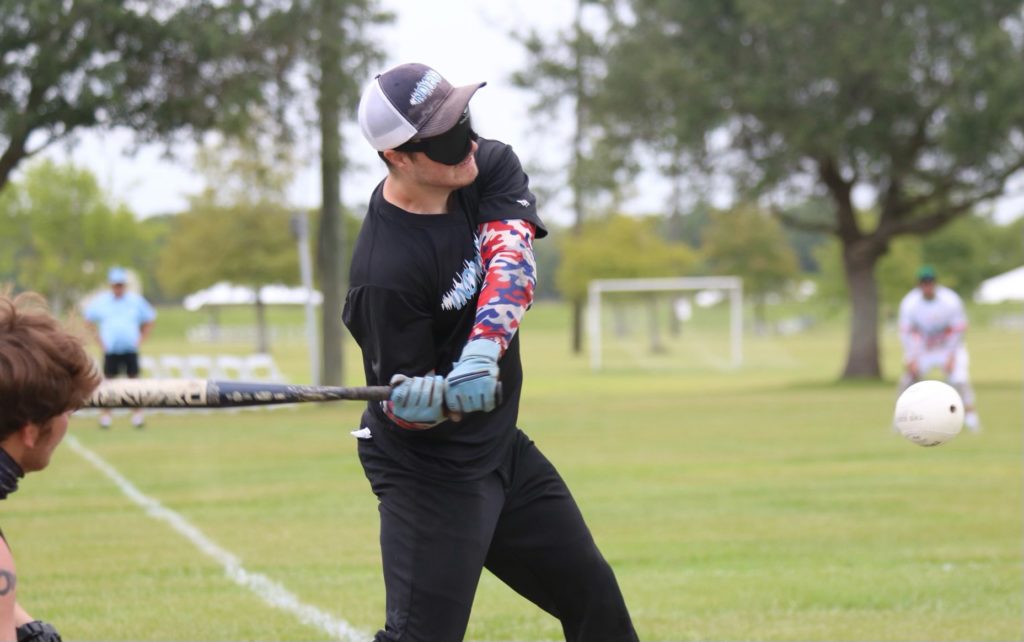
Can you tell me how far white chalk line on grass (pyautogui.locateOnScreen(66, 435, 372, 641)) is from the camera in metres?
6.88

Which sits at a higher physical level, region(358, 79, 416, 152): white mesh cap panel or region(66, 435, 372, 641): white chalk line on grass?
region(358, 79, 416, 152): white mesh cap panel

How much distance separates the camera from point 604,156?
33375 millimetres

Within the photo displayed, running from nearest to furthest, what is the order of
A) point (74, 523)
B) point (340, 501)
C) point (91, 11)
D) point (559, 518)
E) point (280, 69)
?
point (559, 518) → point (74, 523) → point (340, 501) → point (91, 11) → point (280, 69)

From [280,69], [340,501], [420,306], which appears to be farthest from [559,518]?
[280,69]

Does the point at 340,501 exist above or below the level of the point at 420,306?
below

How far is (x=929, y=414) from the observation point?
508cm

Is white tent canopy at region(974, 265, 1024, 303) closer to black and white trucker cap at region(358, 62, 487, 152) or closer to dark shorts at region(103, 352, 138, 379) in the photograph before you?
dark shorts at region(103, 352, 138, 379)

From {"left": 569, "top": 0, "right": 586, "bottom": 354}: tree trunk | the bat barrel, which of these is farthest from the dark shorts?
{"left": 569, "top": 0, "right": 586, "bottom": 354}: tree trunk

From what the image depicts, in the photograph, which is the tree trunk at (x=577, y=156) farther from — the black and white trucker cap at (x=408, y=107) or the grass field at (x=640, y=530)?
the black and white trucker cap at (x=408, y=107)

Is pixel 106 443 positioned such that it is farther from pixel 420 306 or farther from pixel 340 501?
pixel 420 306

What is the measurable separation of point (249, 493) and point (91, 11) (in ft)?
37.9

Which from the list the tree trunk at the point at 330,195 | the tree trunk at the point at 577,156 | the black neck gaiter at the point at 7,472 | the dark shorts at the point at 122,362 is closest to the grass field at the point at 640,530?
the dark shorts at the point at 122,362

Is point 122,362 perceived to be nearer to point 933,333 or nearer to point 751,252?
point 933,333

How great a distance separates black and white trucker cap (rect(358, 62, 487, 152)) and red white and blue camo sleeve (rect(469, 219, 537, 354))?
36 cm
